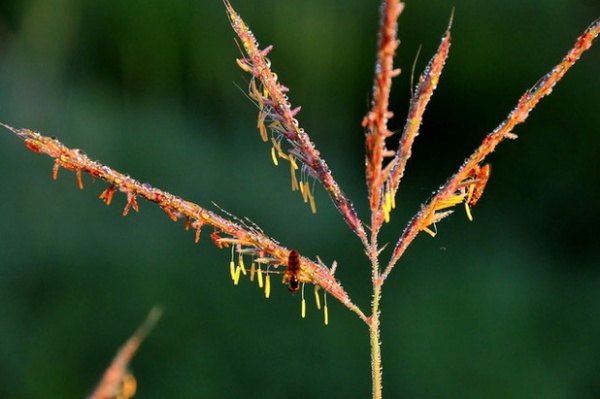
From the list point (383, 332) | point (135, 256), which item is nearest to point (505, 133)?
point (383, 332)

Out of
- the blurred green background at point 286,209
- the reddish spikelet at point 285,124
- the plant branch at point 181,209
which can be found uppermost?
the blurred green background at point 286,209

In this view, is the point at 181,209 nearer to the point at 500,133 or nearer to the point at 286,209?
the point at 500,133

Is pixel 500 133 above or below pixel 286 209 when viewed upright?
below

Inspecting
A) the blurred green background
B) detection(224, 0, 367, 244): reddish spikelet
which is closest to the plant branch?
detection(224, 0, 367, 244): reddish spikelet

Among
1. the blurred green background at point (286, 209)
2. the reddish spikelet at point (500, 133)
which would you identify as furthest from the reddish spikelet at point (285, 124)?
the blurred green background at point (286, 209)

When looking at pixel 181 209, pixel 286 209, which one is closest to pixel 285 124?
pixel 181 209

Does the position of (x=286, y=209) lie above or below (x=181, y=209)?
above

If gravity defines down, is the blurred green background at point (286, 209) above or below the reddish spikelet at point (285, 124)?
above

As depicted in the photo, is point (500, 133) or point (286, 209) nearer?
point (500, 133)

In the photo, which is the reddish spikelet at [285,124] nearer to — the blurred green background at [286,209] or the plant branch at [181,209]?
the plant branch at [181,209]
